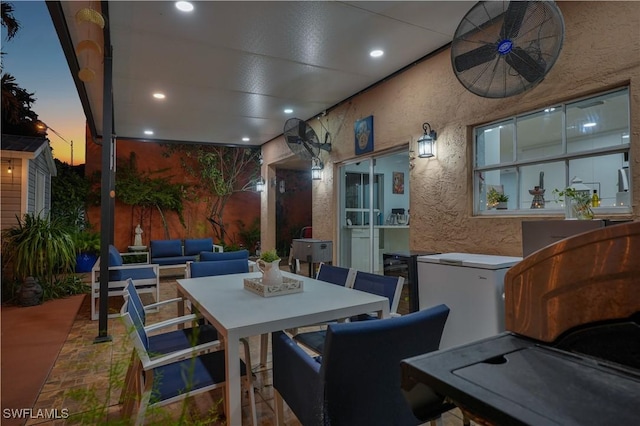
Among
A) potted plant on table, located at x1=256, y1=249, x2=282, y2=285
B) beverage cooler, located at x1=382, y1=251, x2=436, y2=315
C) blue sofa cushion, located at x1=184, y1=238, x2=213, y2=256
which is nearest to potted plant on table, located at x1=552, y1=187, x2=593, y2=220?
beverage cooler, located at x1=382, y1=251, x2=436, y2=315

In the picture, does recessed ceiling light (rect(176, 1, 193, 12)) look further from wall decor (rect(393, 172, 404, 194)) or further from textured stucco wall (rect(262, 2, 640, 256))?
wall decor (rect(393, 172, 404, 194))

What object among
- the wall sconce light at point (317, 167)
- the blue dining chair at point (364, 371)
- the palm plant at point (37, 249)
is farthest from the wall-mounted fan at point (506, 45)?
the palm plant at point (37, 249)

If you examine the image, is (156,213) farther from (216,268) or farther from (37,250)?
(216,268)

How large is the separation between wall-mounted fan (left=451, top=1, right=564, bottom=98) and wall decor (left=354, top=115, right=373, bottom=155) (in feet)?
7.14

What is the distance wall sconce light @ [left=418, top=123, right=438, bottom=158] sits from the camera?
11.9 ft

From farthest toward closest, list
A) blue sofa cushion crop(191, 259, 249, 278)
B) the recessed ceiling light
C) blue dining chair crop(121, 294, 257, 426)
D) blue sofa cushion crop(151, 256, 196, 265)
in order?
blue sofa cushion crop(151, 256, 196, 265)
blue sofa cushion crop(191, 259, 249, 278)
the recessed ceiling light
blue dining chair crop(121, 294, 257, 426)

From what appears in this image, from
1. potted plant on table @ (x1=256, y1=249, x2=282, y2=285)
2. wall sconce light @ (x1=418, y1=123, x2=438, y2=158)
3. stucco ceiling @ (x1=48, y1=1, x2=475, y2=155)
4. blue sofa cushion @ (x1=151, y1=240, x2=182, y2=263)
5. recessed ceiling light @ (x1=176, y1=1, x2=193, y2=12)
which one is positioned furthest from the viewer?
blue sofa cushion @ (x1=151, y1=240, x2=182, y2=263)

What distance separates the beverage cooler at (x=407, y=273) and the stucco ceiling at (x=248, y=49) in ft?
7.16

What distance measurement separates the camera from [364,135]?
475 centimetres

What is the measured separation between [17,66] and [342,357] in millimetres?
8020

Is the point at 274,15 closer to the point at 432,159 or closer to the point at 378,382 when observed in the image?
the point at 432,159

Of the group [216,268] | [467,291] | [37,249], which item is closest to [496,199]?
[467,291]

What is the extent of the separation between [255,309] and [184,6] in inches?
102

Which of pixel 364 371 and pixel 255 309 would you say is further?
pixel 255 309
